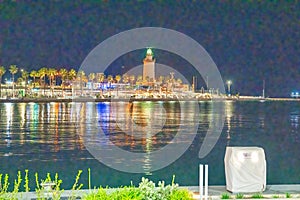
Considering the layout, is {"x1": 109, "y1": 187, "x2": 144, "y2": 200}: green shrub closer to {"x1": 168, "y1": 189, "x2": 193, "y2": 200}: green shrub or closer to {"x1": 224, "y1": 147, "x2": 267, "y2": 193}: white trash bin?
{"x1": 168, "y1": 189, "x2": 193, "y2": 200}: green shrub

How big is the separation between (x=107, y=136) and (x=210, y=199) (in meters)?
22.1

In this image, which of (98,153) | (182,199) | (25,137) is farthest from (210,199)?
(25,137)

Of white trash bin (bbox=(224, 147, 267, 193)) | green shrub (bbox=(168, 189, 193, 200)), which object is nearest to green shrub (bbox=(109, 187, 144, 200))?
green shrub (bbox=(168, 189, 193, 200))

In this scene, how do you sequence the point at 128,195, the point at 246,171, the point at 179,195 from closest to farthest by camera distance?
the point at 128,195 → the point at 179,195 → the point at 246,171

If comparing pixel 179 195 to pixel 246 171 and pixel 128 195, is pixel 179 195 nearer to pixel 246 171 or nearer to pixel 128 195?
pixel 128 195

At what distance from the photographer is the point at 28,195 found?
30.4 ft

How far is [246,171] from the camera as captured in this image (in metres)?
10.1

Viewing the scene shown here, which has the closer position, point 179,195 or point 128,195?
point 128,195

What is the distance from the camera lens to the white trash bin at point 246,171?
32.9ft

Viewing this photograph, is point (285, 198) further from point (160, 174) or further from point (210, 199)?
point (160, 174)

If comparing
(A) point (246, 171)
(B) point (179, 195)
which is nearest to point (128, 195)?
(B) point (179, 195)

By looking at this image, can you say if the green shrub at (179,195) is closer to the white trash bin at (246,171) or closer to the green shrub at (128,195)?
the green shrub at (128,195)

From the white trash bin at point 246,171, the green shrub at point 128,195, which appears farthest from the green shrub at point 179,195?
the white trash bin at point 246,171

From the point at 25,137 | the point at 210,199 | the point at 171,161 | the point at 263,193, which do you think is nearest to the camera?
the point at 210,199
